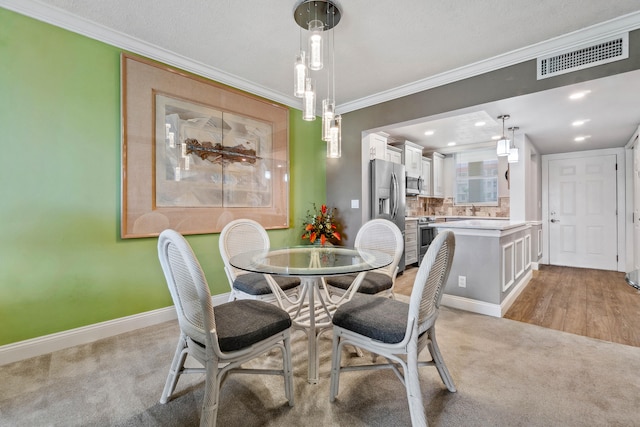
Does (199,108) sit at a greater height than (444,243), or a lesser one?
greater

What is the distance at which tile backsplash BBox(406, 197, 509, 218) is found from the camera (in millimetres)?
5727

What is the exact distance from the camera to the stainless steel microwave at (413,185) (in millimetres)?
5226

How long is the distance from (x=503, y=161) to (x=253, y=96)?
480 cm

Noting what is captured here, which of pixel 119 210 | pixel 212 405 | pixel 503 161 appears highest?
pixel 503 161

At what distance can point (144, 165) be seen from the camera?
2447mm

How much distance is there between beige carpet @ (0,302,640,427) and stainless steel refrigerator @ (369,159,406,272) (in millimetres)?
2204

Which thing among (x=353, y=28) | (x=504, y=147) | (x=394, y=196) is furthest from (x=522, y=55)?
(x=394, y=196)

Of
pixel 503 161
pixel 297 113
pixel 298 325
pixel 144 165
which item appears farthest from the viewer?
pixel 503 161

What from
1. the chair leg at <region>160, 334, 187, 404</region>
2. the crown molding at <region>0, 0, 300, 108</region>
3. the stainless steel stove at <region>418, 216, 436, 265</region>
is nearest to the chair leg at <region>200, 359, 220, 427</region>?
the chair leg at <region>160, 334, 187, 404</region>

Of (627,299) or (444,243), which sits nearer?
(444,243)

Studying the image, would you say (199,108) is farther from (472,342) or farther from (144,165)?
(472,342)

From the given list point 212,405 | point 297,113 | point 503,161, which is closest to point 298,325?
point 212,405

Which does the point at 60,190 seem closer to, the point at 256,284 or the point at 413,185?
the point at 256,284

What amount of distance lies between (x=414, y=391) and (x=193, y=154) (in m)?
2.58
